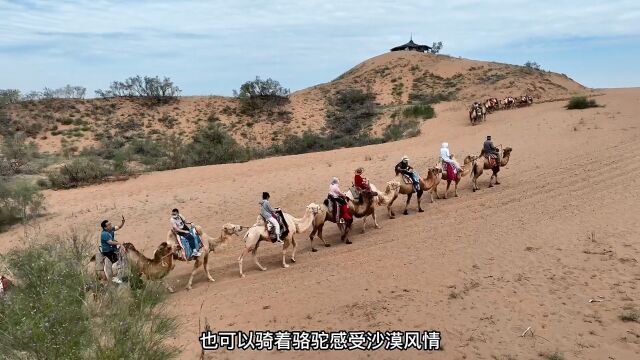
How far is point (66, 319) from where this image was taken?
5.02 m

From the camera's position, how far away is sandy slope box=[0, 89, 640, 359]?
775cm

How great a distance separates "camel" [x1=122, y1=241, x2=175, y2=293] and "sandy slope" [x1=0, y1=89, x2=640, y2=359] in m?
0.70

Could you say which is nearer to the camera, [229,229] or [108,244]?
[108,244]

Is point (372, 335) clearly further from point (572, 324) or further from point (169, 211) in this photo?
point (169, 211)

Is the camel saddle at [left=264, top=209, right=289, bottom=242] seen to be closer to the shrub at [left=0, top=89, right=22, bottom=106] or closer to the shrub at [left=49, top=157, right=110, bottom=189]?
the shrub at [left=49, top=157, right=110, bottom=189]

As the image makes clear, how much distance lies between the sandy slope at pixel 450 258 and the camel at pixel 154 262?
70 cm

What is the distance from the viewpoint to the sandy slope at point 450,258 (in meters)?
7.75

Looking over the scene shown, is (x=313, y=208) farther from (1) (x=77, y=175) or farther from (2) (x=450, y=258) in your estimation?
(1) (x=77, y=175)

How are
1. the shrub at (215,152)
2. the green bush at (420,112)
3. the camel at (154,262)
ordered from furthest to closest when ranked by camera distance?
the green bush at (420,112), the shrub at (215,152), the camel at (154,262)

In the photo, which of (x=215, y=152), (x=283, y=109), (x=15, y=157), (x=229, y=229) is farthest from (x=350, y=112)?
(x=229, y=229)

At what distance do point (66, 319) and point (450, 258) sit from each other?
7979 mm

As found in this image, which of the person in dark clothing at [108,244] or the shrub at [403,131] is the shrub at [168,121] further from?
the person in dark clothing at [108,244]

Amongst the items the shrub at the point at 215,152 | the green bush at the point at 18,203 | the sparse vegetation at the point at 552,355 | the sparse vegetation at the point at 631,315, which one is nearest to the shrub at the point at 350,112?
the shrub at the point at 215,152

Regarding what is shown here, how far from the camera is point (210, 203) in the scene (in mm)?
17062
